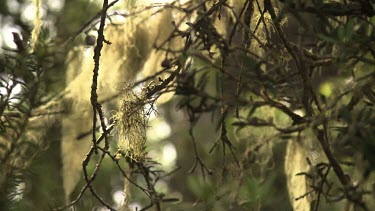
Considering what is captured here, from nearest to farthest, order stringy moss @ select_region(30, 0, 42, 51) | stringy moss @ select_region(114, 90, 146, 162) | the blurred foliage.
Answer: the blurred foliage
stringy moss @ select_region(114, 90, 146, 162)
stringy moss @ select_region(30, 0, 42, 51)

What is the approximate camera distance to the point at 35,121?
1.80 metres

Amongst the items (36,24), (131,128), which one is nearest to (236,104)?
(131,128)

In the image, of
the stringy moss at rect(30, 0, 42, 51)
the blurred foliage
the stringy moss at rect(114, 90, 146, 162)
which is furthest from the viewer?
the stringy moss at rect(30, 0, 42, 51)

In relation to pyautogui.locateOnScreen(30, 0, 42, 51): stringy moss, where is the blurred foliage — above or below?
below

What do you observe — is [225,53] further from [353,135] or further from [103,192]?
[103,192]

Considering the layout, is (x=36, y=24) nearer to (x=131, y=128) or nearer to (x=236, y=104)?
(x=131, y=128)

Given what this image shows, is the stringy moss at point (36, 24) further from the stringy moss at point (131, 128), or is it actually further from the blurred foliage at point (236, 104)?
the stringy moss at point (131, 128)

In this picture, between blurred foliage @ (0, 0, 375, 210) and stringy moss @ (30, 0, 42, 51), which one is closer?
blurred foliage @ (0, 0, 375, 210)

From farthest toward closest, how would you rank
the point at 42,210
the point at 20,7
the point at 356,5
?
the point at 20,7 < the point at 42,210 < the point at 356,5

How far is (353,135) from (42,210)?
48.3 inches

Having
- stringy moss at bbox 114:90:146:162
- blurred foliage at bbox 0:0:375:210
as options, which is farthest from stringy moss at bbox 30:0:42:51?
stringy moss at bbox 114:90:146:162

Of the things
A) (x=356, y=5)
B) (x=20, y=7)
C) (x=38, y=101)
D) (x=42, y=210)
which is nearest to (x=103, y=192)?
(x=20, y=7)

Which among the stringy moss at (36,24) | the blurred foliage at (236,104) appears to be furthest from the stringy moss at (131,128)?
the stringy moss at (36,24)

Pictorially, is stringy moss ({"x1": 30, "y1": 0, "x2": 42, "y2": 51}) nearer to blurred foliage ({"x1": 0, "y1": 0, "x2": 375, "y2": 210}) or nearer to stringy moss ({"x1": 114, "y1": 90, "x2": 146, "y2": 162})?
blurred foliage ({"x1": 0, "y1": 0, "x2": 375, "y2": 210})
